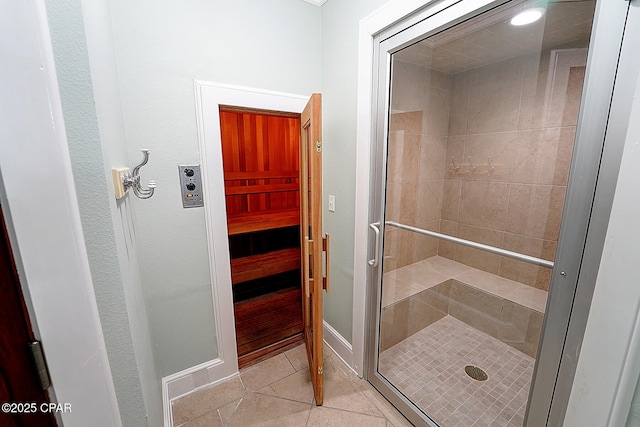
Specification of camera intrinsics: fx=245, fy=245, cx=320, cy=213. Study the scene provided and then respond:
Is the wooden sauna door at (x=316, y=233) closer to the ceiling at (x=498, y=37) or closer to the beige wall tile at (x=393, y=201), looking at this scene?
the beige wall tile at (x=393, y=201)

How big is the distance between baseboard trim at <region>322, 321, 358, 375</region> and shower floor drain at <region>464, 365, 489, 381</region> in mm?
782

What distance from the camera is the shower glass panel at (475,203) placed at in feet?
4.17

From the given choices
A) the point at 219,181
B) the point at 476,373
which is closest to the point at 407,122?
the point at 219,181

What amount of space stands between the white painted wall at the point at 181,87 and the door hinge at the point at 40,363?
3.09ft

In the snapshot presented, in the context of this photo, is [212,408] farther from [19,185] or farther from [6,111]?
[6,111]

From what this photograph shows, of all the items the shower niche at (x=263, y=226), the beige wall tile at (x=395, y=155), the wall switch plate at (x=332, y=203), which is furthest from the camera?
the shower niche at (x=263, y=226)

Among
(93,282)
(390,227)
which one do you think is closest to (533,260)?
(390,227)

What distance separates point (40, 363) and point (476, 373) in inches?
86.4

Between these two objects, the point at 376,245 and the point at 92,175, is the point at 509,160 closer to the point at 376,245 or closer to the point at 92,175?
the point at 376,245

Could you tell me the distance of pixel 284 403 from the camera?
1541mm

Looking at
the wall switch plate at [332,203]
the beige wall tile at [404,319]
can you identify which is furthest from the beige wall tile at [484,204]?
the wall switch plate at [332,203]

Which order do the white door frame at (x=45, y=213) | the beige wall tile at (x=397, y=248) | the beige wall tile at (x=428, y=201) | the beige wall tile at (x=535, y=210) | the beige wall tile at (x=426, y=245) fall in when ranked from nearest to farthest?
the white door frame at (x=45, y=213), the beige wall tile at (x=535, y=210), the beige wall tile at (x=397, y=248), the beige wall tile at (x=426, y=245), the beige wall tile at (x=428, y=201)

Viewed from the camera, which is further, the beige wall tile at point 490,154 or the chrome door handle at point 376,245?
the beige wall tile at point 490,154

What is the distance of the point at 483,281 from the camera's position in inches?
77.0
